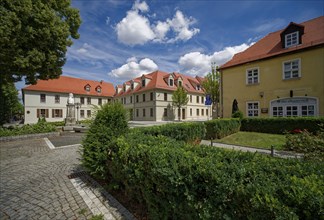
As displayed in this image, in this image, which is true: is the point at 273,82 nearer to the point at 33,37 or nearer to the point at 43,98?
the point at 33,37

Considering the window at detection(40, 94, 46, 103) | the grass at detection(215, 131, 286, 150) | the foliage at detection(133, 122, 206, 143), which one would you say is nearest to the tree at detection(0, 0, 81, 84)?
the foliage at detection(133, 122, 206, 143)

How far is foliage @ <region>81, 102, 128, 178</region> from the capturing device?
466 centimetres

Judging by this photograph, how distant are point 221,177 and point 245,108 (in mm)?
18700

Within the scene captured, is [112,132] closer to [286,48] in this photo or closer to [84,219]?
[84,219]

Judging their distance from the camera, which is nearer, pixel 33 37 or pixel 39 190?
pixel 39 190

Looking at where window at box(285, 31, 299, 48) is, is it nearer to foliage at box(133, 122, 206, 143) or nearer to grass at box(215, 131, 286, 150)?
grass at box(215, 131, 286, 150)

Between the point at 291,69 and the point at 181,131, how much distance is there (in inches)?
565

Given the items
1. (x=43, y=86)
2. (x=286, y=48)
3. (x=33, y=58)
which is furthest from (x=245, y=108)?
(x=43, y=86)

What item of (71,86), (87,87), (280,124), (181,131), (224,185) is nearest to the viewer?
(224,185)

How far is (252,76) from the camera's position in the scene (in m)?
18.0

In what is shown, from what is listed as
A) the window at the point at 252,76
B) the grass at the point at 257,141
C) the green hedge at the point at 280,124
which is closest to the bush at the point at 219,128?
the grass at the point at 257,141

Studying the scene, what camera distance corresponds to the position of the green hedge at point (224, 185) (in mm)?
1483

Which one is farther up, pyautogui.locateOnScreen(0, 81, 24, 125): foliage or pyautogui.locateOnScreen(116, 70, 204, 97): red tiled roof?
pyautogui.locateOnScreen(116, 70, 204, 97): red tiled roof

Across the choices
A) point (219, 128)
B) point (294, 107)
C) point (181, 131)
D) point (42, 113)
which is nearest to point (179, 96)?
point (294, 107)
